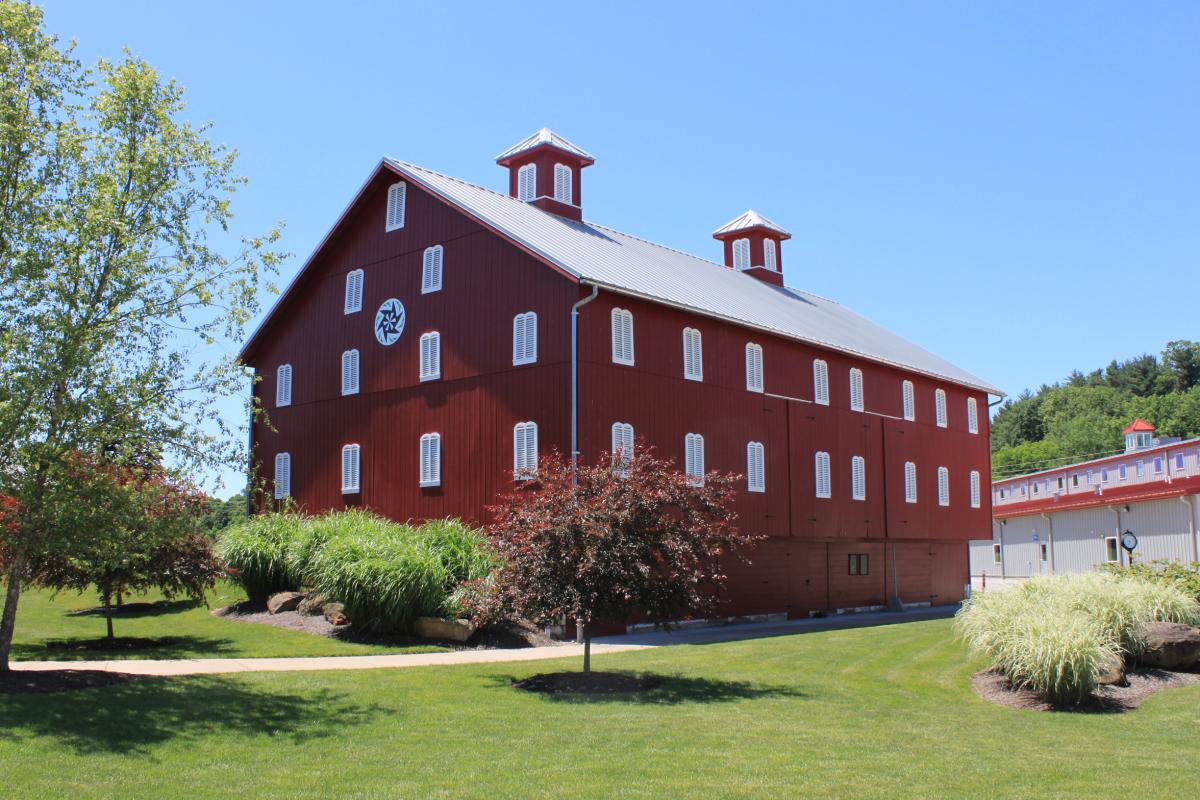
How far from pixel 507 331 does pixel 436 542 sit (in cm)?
547

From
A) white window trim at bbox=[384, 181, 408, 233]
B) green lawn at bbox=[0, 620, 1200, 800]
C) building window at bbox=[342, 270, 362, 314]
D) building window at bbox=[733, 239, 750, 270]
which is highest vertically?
building window at bbox=[733, 239, 750, 270]

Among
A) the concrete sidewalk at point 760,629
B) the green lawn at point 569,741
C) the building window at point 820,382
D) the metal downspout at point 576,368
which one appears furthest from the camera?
the building window at point 820,382

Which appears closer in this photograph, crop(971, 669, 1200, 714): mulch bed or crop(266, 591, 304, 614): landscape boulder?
crop(971, 669, 1200, 714): mulch bed

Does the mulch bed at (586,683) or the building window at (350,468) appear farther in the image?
the building window at (350,468)

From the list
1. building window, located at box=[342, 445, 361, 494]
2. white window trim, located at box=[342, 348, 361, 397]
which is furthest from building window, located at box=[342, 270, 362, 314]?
building window, located at box=[342, 445, 361, 494]

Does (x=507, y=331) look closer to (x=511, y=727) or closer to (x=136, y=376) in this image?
(x=136, y=376)

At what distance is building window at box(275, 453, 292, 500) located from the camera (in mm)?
28984

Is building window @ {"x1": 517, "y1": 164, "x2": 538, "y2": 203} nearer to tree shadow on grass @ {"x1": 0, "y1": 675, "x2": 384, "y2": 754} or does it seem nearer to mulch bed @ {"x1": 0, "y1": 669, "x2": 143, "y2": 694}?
mulch bed @ {"x1": 0, "y1": 669, "x2": 143, "y2": 694}

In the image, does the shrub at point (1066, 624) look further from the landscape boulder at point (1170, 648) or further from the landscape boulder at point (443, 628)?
the landscape boulder at point (443, 628)

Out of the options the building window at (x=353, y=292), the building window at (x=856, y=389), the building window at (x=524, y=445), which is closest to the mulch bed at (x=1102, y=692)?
the building window at (x=524, y=445)

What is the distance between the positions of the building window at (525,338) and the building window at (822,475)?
31.5ft

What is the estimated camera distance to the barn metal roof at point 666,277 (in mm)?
24469

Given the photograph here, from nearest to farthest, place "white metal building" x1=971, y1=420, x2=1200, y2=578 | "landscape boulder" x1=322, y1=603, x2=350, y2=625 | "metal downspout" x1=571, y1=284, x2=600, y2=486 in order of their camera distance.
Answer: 1. "landscape boulder" x1=322, y1=603, x2=350, y2=625
2. "metal downspout" x1=571, y1=284, x2=600, y2=486
3. "white metal building" x1=971, y1=420, x2=1200, y2=578

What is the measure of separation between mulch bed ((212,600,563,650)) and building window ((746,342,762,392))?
30.9 ft
